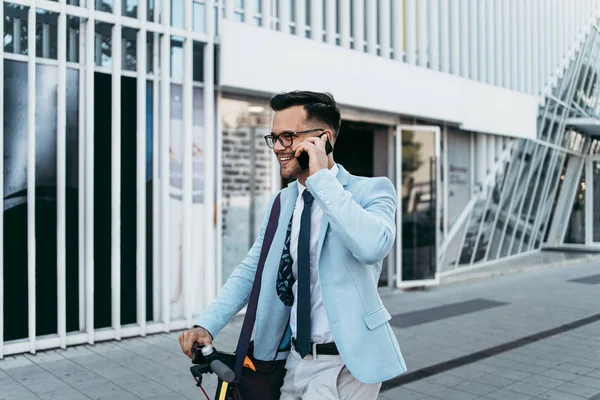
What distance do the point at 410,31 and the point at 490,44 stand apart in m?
2.86

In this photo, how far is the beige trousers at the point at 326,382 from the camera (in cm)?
219

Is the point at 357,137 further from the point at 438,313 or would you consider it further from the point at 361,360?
the point at 361,360

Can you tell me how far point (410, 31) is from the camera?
1045 cm

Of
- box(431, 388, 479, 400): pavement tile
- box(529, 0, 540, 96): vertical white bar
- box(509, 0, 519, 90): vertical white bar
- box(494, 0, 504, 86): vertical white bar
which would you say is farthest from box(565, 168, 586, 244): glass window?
box(431, 388, 479, 400): pavement tile

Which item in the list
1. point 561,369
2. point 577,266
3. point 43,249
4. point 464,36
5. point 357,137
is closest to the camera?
point 561,369

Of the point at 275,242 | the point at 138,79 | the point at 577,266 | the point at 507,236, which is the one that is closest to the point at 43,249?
the point at 138,79

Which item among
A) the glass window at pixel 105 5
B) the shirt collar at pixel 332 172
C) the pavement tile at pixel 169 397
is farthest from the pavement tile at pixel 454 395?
the glass window at pixel 105 5

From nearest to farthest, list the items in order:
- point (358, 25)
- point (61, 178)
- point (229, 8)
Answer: point (61, 178), point (229, 8), point (358, 25)

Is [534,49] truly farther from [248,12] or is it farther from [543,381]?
[543,381]

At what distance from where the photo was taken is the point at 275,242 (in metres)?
2.38

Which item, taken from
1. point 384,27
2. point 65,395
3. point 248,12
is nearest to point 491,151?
point 384,27

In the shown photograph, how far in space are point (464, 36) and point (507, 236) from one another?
18.3 feet

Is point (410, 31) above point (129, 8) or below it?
above

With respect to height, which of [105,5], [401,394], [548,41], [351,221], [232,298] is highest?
[548,41]
